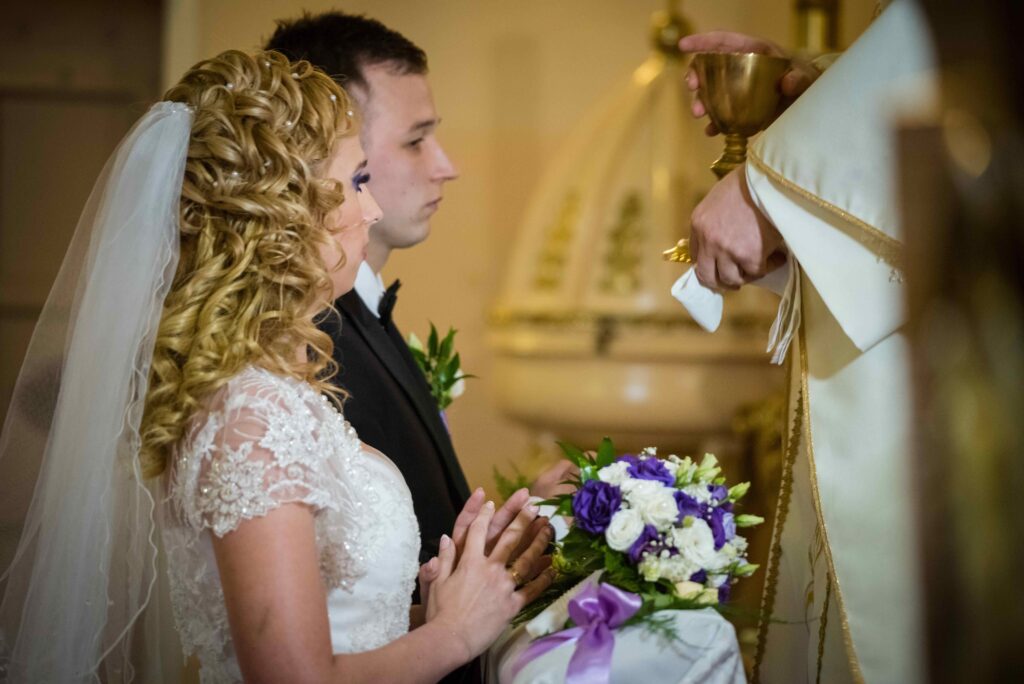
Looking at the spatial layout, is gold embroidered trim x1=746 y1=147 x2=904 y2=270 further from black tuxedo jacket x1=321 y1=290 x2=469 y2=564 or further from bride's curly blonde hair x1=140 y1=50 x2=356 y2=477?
black tuxedo jacket x1=321 y1=290 x2=469 y2=564

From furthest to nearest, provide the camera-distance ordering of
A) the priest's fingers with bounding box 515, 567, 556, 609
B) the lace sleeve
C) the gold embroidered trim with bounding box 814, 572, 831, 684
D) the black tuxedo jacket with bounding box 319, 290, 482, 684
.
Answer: the black tuxedo jacket with bounding box 319, 290, 482, 684, the gold embroidered trim with bounding box 814, 572, 831, 684, the priest's fingers with bounding box 515, 567, 556, 609, the lace sleeve

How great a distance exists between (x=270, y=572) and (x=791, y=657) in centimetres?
132

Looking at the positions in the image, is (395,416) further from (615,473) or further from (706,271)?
(615,473)

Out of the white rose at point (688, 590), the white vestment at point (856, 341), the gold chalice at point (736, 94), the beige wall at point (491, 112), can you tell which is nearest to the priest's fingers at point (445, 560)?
the white rose at point (688, 590)

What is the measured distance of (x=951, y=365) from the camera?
36.9 inches

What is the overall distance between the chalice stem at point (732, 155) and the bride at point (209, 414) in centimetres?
91

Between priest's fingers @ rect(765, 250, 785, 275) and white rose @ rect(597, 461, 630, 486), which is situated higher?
priest's fingers @ rect(765, 250, 785, 275)

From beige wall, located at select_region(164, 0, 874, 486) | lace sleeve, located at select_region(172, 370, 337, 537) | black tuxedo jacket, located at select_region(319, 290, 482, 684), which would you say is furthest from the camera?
beige wall, located at select_region(164, 0, 874, 486)

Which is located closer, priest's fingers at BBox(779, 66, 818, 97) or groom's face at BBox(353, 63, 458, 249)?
priest's fingers at BBox(779, 66, 818, 97)

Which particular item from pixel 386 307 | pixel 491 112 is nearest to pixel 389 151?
pixel 386 307

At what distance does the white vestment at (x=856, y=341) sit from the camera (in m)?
2.17

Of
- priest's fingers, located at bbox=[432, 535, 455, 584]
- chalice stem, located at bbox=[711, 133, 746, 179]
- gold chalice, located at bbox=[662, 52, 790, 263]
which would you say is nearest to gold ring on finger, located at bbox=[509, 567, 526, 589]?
priest's fingers, located at bbox=[432, 535, 455, 584]

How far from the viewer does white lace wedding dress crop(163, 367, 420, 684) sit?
1734mm

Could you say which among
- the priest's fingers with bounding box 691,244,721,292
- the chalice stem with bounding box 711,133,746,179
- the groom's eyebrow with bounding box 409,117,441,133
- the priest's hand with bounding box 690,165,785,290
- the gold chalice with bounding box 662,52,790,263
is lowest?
the priest's fingers with bounding box 691,244,721,292
